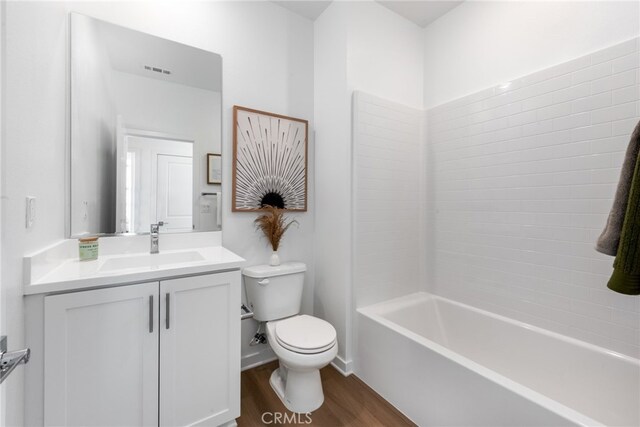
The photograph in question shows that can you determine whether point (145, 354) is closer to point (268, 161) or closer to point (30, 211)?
point (30, 211)

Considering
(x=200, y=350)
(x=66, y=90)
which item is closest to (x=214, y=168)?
(x=66, y=90)

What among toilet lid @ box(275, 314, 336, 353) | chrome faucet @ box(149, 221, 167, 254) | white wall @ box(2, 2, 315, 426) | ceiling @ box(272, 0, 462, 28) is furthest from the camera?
ceiling @ box(272, 0, 462, 28)

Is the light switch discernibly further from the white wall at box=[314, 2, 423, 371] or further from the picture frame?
the white wall at box=[314, 2, 423, 371]

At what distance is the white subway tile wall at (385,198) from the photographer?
197 centimetres

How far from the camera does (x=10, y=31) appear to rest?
88 cm

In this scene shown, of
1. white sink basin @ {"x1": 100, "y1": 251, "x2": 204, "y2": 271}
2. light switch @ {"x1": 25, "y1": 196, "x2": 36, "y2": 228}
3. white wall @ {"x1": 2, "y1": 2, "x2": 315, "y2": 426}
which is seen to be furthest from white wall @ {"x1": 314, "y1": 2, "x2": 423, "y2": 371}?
light switch @ {"x1": 25, "y1": 196, "x2": 36, "y2": 228}

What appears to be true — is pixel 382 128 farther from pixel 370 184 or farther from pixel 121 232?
pixel 121 232

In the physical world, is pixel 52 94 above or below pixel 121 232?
above

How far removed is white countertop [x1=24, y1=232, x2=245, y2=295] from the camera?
1023mm

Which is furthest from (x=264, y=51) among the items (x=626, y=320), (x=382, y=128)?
(x=626, y=320)

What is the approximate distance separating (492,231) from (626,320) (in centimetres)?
73

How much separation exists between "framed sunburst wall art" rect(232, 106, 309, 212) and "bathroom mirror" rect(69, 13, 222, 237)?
0.14m

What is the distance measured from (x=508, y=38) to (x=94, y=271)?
264cm

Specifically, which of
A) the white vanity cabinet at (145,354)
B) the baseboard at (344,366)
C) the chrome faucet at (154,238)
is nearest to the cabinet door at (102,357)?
the white vanity cabinet at (145,354)
